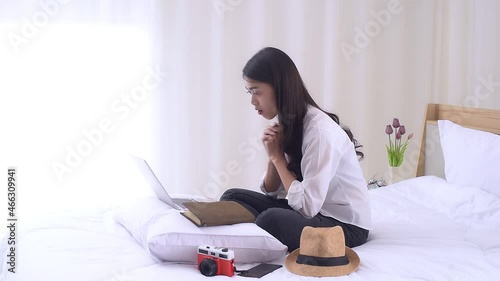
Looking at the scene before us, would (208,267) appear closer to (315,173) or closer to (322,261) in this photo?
(322,261)

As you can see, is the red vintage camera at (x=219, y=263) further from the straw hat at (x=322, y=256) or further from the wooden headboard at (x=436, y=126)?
the wooden headboard at (x=436, y=126)

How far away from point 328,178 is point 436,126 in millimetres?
1392

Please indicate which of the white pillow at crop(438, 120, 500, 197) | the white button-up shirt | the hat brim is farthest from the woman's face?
the white pillow at crop(438, 120, 500, 197)

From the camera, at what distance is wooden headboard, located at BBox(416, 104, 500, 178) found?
10.3ft

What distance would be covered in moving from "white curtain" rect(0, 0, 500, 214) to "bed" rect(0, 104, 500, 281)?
81 centimetres

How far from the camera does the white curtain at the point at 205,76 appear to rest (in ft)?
11.6

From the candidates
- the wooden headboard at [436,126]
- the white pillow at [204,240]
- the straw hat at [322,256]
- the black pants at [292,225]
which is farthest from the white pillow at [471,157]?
the white pillow at [204,240]

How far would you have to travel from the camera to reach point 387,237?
7.77 ft

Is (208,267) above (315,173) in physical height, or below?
below

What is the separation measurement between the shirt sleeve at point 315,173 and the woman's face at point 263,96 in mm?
198

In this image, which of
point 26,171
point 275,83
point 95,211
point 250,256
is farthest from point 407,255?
point 26,171

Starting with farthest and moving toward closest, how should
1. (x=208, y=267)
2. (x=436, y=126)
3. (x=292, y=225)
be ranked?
(x=436, y=126) → (x=292, y=225) → (x=208, y=267)

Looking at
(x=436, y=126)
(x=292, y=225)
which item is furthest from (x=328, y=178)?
(x=436, y=126)

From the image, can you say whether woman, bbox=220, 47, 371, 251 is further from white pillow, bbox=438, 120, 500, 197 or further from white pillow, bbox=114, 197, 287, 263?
white pillow, bbox=438, 120, 500, 197
